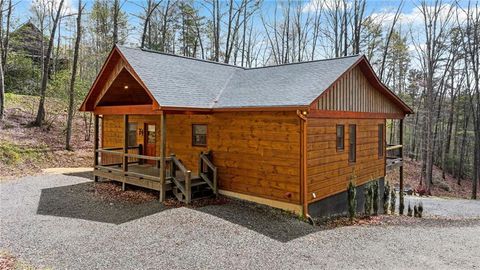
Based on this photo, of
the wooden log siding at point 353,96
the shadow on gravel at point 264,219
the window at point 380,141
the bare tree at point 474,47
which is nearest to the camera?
the shadow on gravel at point 264,219

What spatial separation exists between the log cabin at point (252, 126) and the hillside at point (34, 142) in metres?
→ 5.33

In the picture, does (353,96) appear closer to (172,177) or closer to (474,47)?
(172,177)

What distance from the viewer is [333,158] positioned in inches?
385

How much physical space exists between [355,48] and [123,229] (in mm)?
22935

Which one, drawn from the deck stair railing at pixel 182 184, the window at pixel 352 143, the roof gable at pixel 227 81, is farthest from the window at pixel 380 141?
the deck stair railing at pixel 182 184

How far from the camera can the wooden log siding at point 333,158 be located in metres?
8.75

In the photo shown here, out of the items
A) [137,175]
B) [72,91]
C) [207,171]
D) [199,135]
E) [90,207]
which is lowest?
[90,207]

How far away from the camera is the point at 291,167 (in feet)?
28.0

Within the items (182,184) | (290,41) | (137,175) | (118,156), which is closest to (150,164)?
(118,156)

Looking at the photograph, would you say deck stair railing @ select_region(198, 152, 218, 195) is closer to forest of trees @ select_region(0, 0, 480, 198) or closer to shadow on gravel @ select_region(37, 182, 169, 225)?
shadow on gravel @ select_region(37, 182, 169, 225)

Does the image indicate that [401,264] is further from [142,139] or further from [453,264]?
[142,139]

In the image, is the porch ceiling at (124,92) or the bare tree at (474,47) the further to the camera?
the bare tree at (474,47)

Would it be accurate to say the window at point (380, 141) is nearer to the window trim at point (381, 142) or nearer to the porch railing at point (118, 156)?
the window trim at point (381, 142)

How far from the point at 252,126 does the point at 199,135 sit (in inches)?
94.4
